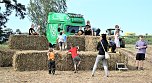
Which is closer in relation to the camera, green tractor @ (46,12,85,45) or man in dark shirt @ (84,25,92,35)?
man in dark shirt @ (84,25,92,35)

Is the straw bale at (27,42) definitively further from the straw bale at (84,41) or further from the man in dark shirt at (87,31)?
the man in dark shirt at (87,31)

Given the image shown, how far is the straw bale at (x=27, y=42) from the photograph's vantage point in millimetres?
30438

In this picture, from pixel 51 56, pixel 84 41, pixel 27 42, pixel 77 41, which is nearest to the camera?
pixel 51 56

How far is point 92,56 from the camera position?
24.2 meters

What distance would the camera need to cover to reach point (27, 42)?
30.8m

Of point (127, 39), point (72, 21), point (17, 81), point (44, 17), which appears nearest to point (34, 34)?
point (72, 21)

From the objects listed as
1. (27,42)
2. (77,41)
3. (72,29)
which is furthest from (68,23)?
(27,42)

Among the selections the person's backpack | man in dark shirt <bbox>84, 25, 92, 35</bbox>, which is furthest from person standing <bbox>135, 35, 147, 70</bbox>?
man in dark shirt <bbox>84, 25, 92, 35</bbox>

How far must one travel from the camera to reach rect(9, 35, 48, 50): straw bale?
99.9 feet

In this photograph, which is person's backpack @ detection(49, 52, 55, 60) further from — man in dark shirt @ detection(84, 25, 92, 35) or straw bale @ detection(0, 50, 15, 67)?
man in dark shirt @ detection(84, 25, 92, 35)

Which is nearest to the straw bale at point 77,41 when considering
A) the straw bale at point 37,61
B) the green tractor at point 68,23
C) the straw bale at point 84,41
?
the straw bale at point 84,41

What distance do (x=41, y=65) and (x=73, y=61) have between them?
1822mm

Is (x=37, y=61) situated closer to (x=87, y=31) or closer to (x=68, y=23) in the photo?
(x=87, y=31)

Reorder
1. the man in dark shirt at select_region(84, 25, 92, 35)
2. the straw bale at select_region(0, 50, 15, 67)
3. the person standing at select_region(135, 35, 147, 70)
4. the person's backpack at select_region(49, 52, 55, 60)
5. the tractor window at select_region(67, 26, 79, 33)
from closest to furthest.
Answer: the person's backpack at select_region(49, 52, 55, 60) → the person standing at select_region(135, 35, 147, 70) → the straw bale at select_region(0, 50, 15, 67) → the man in dark shirt at select_region(84, 25, 92, 35) → the tractor window at select_region(67, 26, 79, 33)
